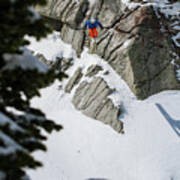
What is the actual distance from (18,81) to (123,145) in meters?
8.43

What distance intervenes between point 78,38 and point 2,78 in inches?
515

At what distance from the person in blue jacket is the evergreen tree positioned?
421 inches

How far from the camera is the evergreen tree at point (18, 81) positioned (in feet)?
11.3

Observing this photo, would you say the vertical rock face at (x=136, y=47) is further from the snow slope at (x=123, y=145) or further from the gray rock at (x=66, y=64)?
the gray rock at (x=66, y=64)

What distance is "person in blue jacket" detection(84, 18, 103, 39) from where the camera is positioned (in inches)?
564

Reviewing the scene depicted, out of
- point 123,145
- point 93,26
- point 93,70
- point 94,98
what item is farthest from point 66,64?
point 123,145

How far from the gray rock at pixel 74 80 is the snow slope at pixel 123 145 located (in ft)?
5.61

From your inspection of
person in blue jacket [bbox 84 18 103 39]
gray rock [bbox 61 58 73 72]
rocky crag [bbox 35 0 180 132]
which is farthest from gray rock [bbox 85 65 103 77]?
person in blue jacket [bbox 84 18 103 39]

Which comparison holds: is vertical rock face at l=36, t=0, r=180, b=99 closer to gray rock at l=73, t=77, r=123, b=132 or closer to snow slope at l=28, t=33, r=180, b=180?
snow slope at l=28, t=33, r=180, b=180

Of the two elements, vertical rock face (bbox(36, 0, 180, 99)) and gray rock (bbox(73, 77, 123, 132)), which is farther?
vertical rock face (bbox(36, 0, 180, 99))

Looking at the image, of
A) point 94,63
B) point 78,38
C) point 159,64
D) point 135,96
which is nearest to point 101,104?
point 135,96

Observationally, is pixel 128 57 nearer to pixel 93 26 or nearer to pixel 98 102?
pixel 93 26

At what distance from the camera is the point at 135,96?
13.3m

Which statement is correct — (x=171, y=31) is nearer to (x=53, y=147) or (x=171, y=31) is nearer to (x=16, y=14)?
(x=53, y=147)
